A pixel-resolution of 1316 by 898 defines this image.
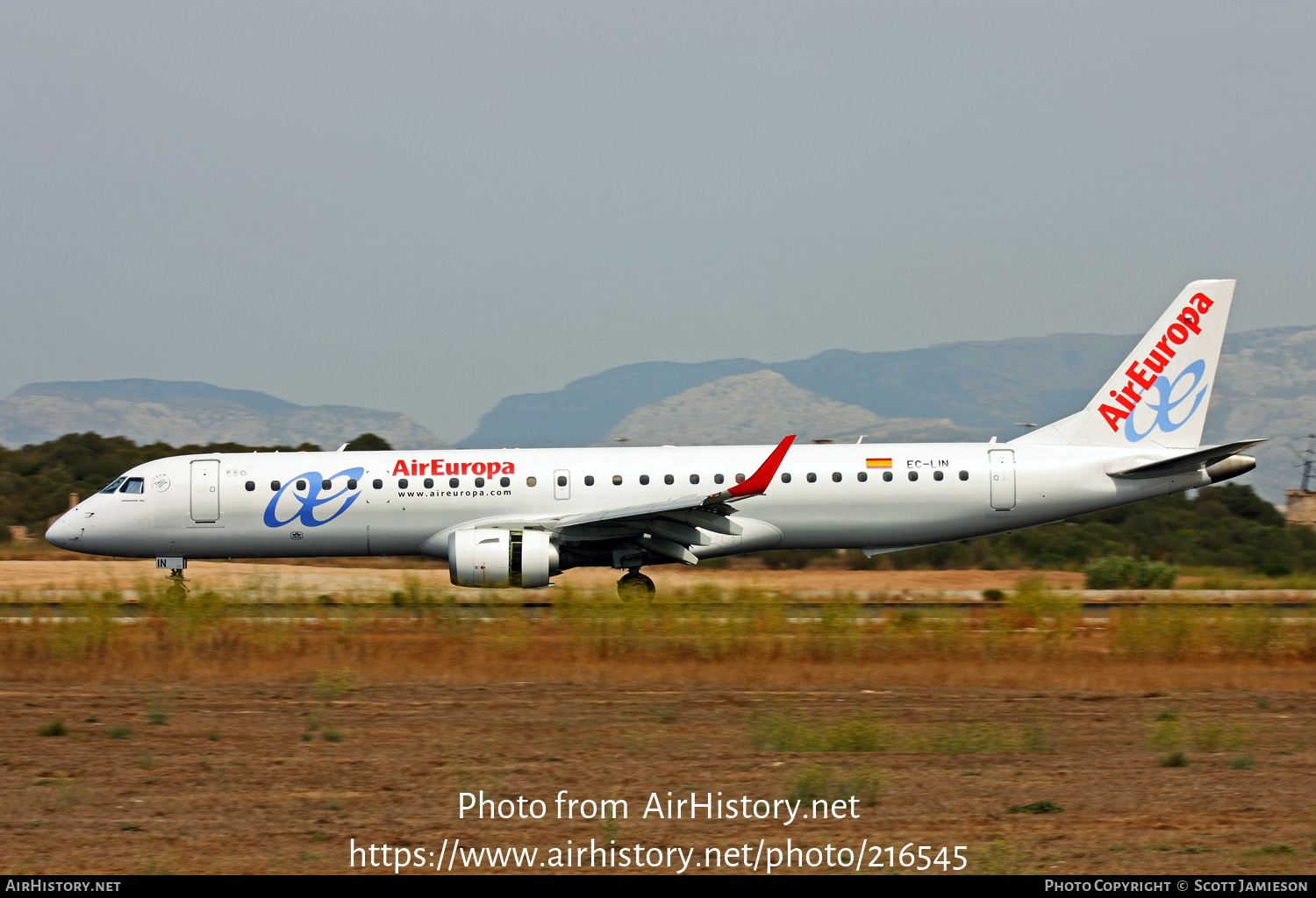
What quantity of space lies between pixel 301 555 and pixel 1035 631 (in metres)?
13.0

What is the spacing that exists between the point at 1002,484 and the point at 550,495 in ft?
26.8

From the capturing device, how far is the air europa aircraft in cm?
2211

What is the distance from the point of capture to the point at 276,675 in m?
14.6

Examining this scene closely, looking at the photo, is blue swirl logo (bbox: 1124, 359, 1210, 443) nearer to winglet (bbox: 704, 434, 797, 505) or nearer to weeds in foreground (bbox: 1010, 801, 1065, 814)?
winglet (bbox: 704, 434, 797, 505)

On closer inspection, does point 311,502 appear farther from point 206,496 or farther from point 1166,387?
point 1166,387

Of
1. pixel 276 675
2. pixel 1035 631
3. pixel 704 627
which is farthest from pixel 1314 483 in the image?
pixel 276 675

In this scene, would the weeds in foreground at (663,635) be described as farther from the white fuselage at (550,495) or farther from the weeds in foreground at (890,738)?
the white fuselage at (550,495)

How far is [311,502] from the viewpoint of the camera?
72.7ft

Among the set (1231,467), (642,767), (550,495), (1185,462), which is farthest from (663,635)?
(1231,467)

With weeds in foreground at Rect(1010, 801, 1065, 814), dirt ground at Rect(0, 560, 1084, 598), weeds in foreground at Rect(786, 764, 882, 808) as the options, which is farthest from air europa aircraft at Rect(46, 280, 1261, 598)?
weeds in foreground at Rect(1010, 801, 1065, 814)

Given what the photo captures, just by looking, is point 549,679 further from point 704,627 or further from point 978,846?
point 978,846

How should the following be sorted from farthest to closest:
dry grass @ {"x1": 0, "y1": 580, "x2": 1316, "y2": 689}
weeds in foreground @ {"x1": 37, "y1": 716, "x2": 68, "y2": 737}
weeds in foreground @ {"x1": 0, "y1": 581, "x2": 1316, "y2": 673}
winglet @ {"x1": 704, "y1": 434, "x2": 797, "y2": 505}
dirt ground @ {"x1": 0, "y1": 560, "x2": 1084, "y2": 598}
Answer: dirt ground @ {"x1": 0, "y1": 560, "x2": 1084, "y2": 598} < winglet @ {"x1": 704, "y1": 434, "x2": 797, "y2": 505} < weeds in foreground @ {"x1": 0, "y1": 581, "x2": 1316, "y2": 673} < dry grass @ {"x1": 0, "y1": 580, "x2": 1316, "y2": 689} < weeds in foreground @ {"x1": 37, "y1": 716, "x2": 68, "y2": 737}

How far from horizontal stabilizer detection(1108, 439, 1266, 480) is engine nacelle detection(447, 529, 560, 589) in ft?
34.6

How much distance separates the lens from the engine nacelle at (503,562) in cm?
2041
